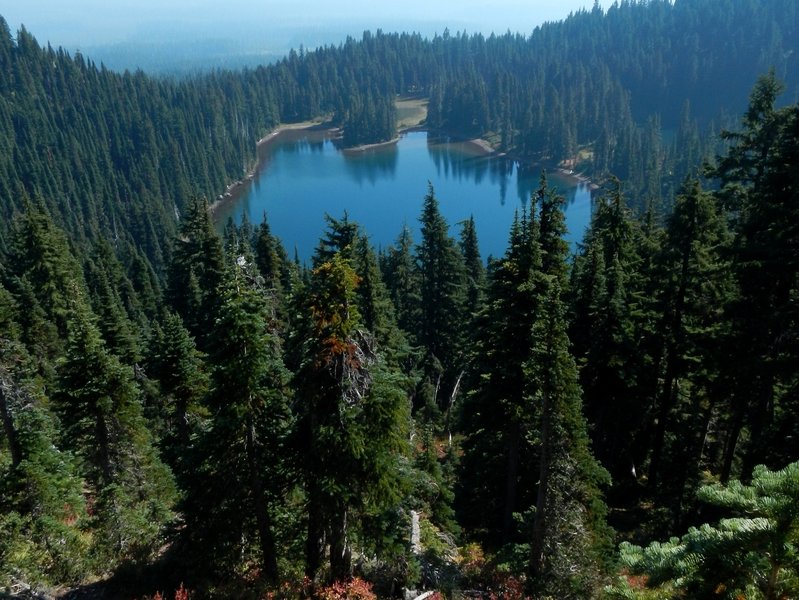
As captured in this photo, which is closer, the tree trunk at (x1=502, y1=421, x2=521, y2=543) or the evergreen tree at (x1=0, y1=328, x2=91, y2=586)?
the evergreen tree at (x1=0, y1=328, x2=91, y2=586)

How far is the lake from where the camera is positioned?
117 meters

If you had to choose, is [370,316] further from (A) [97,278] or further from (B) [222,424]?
(A) [97,278]

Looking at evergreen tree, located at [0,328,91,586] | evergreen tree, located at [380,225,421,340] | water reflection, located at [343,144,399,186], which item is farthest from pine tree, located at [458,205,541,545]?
water reflection, located at [343,144,399,186]

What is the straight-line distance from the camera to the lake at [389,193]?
384 ft

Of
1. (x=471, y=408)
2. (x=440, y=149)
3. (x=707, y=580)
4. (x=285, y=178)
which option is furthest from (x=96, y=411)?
(x=440, y=149)

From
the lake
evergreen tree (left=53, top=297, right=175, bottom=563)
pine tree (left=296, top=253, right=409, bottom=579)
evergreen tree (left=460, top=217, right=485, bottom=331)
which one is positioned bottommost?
the lake

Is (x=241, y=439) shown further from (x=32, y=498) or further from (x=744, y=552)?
(x=744, y=552)

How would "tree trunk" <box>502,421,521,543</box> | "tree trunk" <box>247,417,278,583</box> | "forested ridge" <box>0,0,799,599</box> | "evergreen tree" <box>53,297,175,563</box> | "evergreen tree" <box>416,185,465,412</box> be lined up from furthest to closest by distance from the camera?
"evergreen tree" <box>416,185,465,412</box> → "evergreen tree" <box>53,297,175,563</box> → "tree trunk" <box>502,421,521,543</box> → "tree trunk" <box>247,417,278,583</box> → "forested ridge" <box>0,0,799,599</box>

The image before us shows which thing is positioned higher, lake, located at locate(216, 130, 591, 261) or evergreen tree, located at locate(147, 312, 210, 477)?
evergreen tree, located at locate(147, 312, 210, 477)

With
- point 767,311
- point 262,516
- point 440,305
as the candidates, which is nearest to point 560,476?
point 262,516

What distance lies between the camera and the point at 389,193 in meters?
145

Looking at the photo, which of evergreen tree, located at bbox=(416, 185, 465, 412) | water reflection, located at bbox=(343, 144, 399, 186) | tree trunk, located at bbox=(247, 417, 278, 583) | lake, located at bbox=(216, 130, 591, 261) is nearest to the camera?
tree trunk, located at bbox=(247, 417, 278, 583)

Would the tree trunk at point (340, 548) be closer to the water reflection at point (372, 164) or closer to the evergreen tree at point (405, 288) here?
the evergreen tree at point (405, 288)

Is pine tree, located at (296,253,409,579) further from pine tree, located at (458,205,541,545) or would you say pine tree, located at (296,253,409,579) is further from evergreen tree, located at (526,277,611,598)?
pine tree, located at (458,205,541,545)
